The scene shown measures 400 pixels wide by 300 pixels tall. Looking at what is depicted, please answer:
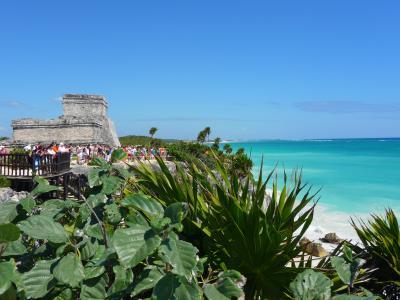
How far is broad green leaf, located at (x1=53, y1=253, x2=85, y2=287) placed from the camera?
39.9 inches

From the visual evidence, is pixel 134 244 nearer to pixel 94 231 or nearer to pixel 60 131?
pixel 94 231

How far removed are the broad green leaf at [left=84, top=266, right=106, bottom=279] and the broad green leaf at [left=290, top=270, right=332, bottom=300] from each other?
0.53 m

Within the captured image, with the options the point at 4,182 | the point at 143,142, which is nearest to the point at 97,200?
the point at 4,182

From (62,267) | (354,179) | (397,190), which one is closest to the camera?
(62,267)

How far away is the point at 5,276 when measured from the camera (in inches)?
36.9

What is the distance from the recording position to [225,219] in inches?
74.6

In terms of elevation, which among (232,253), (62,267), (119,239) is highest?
(119,239)

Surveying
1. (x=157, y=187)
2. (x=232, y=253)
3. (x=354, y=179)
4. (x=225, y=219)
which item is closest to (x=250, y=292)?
(x=232, y=253)

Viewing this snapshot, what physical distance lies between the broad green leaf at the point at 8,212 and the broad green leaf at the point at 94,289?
365 millimetres

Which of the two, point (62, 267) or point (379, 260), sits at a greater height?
point (62, 267)

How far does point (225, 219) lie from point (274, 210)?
0.25m

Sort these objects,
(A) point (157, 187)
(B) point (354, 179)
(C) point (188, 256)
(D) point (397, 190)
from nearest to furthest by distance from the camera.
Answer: (C) point (188, 256) → (A) point (157, 187) → (D) point (397, 190) → (B) point (354, 179)

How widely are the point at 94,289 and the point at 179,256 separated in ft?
1.10

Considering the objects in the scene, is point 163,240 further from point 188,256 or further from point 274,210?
point 274,210
